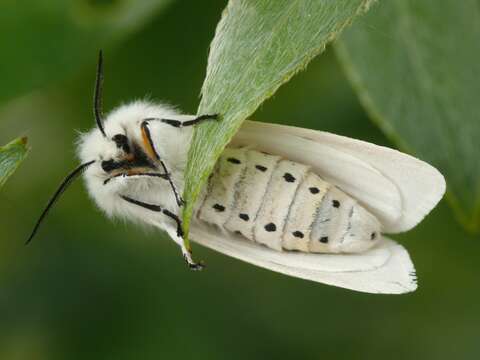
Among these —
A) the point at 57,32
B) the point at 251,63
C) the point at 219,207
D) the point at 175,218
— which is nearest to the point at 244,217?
the point at 219,207

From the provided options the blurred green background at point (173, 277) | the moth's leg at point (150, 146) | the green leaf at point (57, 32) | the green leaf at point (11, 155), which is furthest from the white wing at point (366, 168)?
Answer: the blurred green background at point (173, 277)

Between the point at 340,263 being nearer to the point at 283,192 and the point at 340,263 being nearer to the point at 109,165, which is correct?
the point at 283,192

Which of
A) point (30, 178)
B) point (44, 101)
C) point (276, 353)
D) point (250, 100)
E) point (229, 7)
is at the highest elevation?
point (229, 7)

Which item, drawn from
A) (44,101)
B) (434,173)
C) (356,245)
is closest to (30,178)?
(44,101)

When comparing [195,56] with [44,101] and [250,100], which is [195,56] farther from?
[250,100]

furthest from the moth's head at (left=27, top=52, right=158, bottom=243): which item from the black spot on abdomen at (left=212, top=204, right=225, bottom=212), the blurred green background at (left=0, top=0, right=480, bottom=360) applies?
the blurred green background at (left=0, top=0, right=480, bottom=360)

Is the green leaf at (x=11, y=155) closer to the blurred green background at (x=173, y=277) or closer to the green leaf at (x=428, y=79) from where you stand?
the green leaf at (x=428, y=79)

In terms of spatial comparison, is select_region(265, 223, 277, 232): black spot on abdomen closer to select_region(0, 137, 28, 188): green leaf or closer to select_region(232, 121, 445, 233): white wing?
select_region(232, 121, 445, 233): white wing
